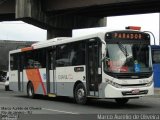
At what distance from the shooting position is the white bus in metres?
18.3

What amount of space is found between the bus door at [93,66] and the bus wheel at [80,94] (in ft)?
1.74

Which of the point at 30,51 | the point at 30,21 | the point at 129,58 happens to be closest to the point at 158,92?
the point at 30,51

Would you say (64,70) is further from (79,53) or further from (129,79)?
(129,79)

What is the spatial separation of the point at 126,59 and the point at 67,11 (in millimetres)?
25384

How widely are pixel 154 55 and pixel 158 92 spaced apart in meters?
3.46

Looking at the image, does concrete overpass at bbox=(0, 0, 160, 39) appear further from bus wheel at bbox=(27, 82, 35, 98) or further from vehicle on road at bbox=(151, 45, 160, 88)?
bus wheel at bbox=(27, 82, 35, 98)

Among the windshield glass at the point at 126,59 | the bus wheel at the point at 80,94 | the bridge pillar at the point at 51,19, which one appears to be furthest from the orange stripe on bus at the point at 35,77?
the bridge pillar at the point at 51,19

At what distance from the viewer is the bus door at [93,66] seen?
743 inches

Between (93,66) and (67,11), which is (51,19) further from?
(93,66)

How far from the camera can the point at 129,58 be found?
18.6 metres

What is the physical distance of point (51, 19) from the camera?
44.4 meters

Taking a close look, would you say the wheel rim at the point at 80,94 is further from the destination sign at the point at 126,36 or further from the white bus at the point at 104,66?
the destination sign at the point at 126,36

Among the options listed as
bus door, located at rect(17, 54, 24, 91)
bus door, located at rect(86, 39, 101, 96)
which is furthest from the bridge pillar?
bus door, located at rect(86, 39, 101, 96)

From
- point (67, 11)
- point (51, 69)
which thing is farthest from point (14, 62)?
point (67, 11)
